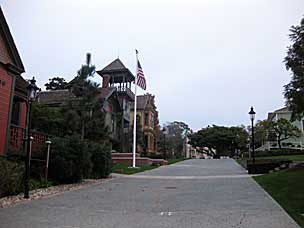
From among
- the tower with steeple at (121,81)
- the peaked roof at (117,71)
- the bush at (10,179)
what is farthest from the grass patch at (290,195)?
the peaked roof at (117,71)

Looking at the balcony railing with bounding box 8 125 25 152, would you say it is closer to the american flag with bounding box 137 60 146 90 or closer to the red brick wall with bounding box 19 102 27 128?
the red brick wall with bounding box 19 102 27 128

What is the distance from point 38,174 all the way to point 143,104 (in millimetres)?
39058

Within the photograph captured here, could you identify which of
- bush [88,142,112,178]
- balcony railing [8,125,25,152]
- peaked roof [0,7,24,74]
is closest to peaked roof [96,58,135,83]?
bush [88,142,112,178]

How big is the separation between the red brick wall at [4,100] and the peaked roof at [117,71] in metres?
29.8

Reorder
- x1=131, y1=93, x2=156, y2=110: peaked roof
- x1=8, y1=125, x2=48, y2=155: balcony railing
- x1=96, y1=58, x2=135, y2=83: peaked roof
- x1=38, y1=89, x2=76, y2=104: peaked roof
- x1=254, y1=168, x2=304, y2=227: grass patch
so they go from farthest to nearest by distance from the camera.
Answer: x1=131, y1=93, x2=156, y2=110: peaked roof → x1=96, y1=58, x2=135, y2=83: peaked roof → x1=38, y1=89, x2=76, y2=104: peaked roof → x1=8, y1=125, x2=48, y2=155: balcony railing → x1=254, y1=168, x2=304, y2=227: grass patch

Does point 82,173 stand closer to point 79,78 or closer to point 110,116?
point 79,78

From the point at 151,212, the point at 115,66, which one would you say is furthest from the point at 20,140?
the point at 115,66

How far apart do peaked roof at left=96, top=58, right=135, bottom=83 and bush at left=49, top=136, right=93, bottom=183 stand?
30358 mm

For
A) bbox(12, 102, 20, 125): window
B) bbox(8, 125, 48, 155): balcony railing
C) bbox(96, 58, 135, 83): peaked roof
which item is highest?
bbox(96, 58, 135, 83): peaked roof

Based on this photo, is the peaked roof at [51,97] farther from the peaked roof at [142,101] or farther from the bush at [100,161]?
the peaked roof at [142,101]

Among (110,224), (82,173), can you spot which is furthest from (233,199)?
(82,173)

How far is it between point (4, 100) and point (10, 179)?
5197 mm

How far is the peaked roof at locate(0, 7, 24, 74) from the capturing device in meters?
15.0

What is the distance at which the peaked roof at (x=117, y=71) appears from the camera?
4466 cm
